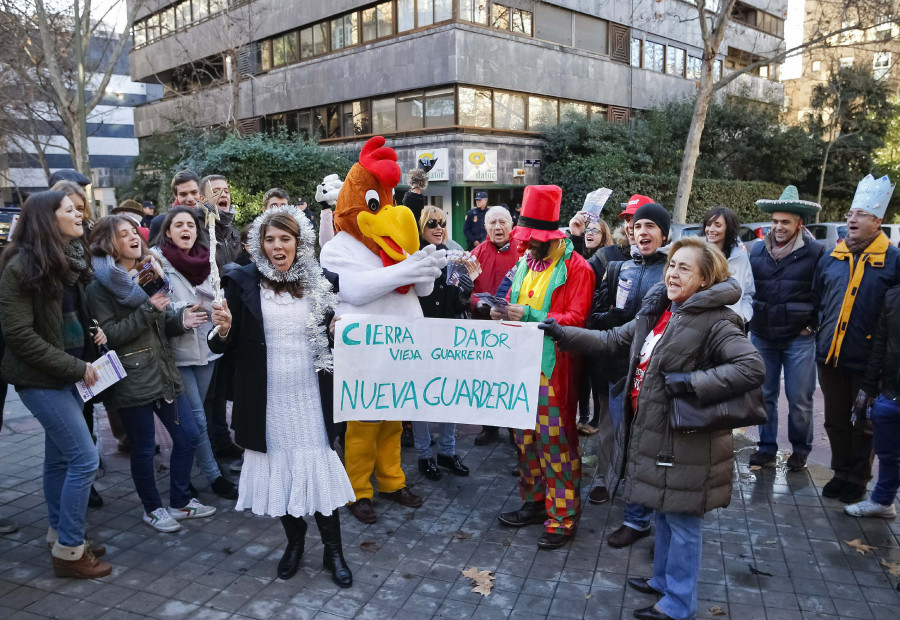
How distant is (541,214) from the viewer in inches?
171

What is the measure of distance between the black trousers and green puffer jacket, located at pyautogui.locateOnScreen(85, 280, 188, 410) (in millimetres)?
4687

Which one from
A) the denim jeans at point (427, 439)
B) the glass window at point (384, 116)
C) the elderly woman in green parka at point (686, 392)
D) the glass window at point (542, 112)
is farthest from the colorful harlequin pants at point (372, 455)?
the glass window at point (542, 112)

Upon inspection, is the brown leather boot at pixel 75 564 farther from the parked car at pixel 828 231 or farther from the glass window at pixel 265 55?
the glass window at pixel 265 55

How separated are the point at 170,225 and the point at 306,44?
903 inches

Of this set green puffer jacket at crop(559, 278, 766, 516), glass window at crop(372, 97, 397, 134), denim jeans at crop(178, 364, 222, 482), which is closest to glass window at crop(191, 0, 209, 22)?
glass window at crop(372, 97, 397, 134)

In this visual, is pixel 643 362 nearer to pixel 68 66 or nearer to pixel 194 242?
pixel 194 242

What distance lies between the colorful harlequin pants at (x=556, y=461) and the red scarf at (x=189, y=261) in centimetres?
254

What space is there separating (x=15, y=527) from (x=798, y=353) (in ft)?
18.8

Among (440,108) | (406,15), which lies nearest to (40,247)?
(440,108)

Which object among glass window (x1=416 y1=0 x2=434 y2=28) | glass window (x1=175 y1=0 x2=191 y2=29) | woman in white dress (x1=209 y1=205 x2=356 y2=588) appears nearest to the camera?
woman in white dress (x1=209 y1=205 x2=356 y2=588)

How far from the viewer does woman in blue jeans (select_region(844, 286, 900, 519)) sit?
436 centimetres

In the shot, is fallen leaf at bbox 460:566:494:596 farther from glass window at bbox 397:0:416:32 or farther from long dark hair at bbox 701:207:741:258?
glass window at bbox 397:0:416:32

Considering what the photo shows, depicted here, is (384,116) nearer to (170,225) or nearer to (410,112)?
(410,112)

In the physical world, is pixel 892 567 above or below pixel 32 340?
below
